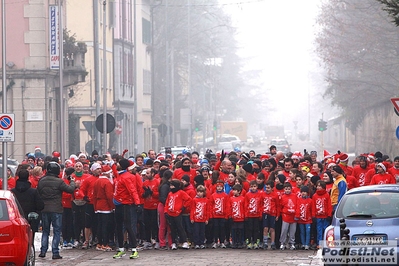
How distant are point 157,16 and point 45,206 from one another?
2495 inches

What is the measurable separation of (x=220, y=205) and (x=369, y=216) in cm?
646

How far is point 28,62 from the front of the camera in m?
42.3

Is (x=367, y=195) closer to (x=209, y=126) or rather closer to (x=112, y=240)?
(x=112, y=240)

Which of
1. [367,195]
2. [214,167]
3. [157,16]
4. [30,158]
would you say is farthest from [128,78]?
[367,195]

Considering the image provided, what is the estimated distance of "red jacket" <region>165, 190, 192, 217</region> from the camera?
19750 mm

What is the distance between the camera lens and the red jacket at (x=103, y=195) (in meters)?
19.3

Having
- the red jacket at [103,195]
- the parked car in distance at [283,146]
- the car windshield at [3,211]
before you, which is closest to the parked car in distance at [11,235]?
the car windshield at [3,211]

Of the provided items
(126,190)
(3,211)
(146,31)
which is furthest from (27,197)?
(146,31)

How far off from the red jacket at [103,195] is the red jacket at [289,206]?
11.0ft

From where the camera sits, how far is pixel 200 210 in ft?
64.8

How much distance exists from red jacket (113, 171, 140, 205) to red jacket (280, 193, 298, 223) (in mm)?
2946

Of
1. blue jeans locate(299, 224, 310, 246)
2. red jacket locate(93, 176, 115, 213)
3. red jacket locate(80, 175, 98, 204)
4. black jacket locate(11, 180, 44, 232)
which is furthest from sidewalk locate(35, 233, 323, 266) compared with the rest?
red jacket locate(80, 175, 98, 204)

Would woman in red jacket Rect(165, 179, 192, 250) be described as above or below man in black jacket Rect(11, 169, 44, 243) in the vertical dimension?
below

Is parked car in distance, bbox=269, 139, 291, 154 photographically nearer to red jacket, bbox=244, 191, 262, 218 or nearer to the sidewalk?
red jacket, bbox=244, 191, 262, 218
